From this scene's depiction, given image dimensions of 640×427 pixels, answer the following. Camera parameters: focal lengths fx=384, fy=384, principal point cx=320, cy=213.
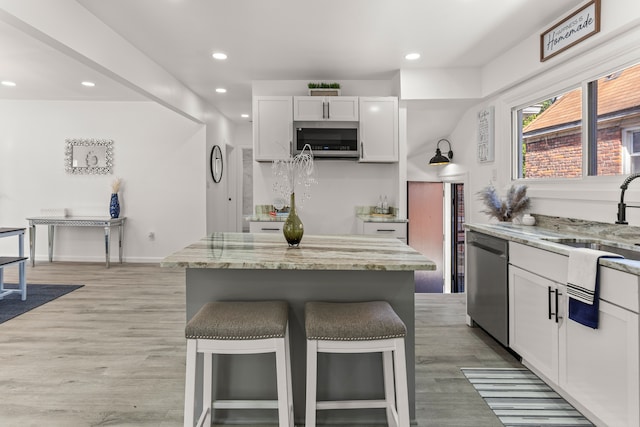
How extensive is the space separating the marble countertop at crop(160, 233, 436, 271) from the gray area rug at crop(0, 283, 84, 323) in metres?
2.67

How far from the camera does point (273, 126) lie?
447 cm

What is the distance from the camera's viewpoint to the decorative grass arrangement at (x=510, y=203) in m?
3.38

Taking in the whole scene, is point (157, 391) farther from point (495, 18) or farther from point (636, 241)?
point (495, 18)

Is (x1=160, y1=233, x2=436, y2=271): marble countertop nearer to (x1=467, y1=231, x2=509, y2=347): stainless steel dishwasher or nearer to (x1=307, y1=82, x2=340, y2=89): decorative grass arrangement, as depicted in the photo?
(x1=467, y1=231, x2=509, y2=347): stainless steel dishwasher

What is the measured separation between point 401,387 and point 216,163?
19.2 feet

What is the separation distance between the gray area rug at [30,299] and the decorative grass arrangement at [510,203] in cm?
447

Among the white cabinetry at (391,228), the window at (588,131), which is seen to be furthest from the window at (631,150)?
the white cabinetry at (391,228)

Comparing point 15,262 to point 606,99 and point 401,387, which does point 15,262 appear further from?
point 606,99

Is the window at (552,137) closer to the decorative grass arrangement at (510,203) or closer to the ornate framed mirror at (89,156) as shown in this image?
the decorative grass arrangement at (510,203)

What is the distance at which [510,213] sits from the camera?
342 centimetres

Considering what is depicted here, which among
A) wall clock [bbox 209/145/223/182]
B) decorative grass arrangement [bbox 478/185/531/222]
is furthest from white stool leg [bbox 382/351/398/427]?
wall clock [bbox 209/145/223/182]

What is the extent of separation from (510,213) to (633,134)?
1.11m

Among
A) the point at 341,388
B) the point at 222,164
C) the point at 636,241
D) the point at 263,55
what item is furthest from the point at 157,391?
the point at 222,164

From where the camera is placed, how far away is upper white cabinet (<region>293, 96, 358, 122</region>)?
4.43 m
